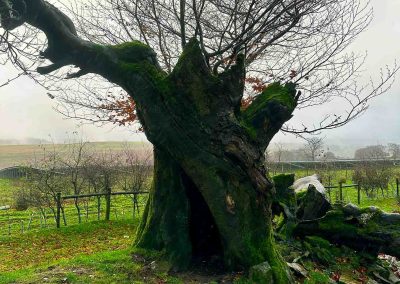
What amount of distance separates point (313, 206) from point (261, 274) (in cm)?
429

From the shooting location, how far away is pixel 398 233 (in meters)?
9.52

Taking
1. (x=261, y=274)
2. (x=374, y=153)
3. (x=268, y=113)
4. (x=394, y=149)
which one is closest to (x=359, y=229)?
(x=261, y=274)

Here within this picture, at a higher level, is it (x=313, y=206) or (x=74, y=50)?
(x=74, y=50)

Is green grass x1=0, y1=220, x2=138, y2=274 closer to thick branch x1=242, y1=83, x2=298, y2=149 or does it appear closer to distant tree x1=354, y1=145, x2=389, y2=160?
thick branch x1=242, y1=83, x2=298, y2=149

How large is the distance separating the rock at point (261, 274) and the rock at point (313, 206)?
3.99 metres

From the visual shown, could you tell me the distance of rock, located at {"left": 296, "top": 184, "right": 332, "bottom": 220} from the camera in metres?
10.7

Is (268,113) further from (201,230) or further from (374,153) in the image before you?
(374,153)

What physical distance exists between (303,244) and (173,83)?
196 inches

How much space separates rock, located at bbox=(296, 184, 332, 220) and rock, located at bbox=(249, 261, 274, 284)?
3988 mm

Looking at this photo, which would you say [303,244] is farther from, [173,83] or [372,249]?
[173,83]

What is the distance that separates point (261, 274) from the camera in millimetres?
6977

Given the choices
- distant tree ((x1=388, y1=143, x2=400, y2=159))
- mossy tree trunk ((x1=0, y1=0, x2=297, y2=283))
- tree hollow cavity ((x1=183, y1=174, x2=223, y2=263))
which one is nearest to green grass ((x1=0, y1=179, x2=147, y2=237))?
tree hollow cavity ((x1=183, y1=174, x2=223, y2=263))

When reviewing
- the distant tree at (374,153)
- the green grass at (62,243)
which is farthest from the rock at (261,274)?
the distant tree at (374,153)

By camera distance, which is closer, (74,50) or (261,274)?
(261,274)
